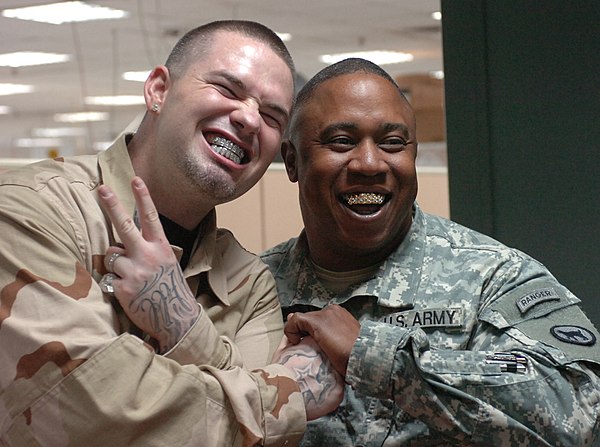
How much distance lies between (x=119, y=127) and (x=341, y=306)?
13.5 metres

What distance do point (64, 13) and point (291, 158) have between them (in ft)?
18.3

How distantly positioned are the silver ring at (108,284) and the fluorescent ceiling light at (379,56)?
822cm

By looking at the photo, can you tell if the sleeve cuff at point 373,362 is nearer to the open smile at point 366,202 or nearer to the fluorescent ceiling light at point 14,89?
the open smile at point 366,202

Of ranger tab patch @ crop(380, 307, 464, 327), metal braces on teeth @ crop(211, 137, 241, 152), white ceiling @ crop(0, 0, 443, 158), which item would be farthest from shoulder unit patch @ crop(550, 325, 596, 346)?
white ceiling @ crop(0, 0, 443, 158)

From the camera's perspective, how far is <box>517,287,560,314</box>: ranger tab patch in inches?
66.6

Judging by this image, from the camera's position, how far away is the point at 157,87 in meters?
1.77

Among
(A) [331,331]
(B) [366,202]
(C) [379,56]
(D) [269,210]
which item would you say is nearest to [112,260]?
(A) [331,331]

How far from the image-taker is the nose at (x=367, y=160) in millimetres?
1805

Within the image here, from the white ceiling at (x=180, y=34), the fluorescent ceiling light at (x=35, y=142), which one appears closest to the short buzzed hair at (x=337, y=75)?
the white ceiling at (x=180, y=34)

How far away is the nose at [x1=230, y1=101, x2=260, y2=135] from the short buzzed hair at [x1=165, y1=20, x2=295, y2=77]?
0.15 m

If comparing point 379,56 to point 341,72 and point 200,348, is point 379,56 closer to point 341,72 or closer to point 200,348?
point 341,72

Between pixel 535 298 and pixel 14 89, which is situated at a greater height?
pixel 535 298

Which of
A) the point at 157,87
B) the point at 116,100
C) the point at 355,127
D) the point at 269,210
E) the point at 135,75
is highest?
the point at 157,87

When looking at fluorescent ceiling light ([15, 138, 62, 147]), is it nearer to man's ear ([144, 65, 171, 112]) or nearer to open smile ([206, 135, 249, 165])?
man's ear ([144, 65, 171, 112])
